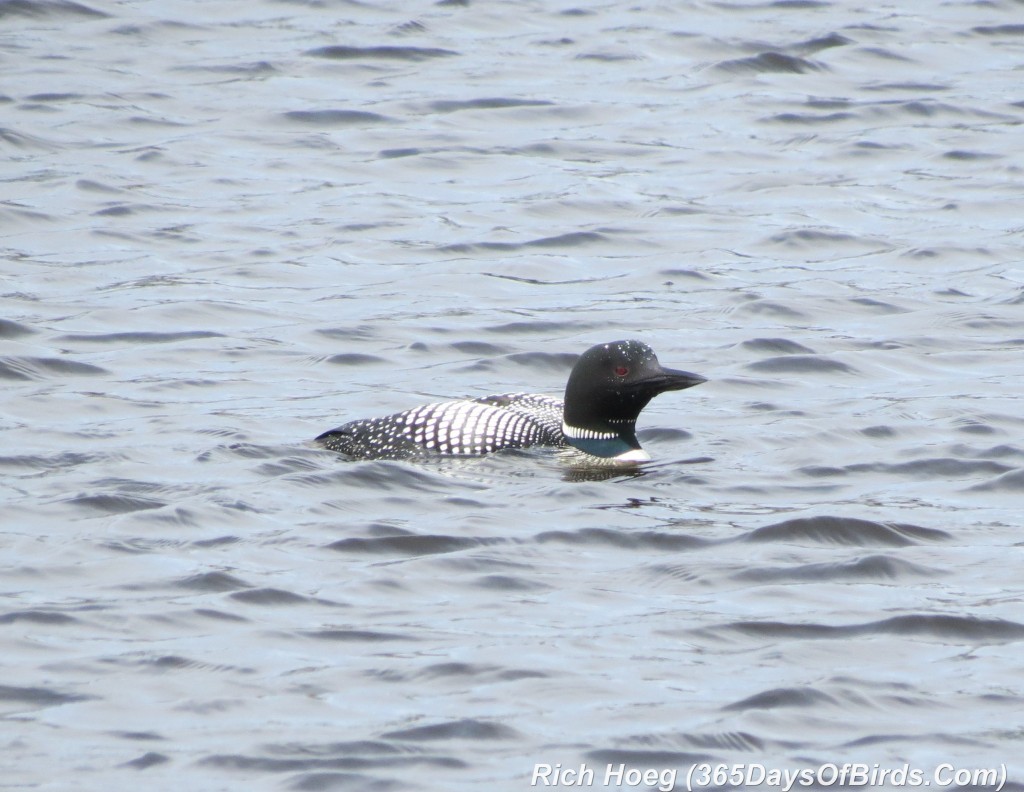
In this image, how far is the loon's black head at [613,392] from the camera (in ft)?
24.6

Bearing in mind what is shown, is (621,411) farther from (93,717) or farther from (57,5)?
(57,5)

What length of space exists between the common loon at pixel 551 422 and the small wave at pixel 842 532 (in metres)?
1.03

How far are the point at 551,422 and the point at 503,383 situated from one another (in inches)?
47.1

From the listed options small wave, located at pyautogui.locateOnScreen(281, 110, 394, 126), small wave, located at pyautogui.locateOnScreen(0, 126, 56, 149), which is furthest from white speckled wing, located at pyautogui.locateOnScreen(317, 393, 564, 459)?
small wave, located at pyautogui.locateOnScreen(281, 110, 394, 126)

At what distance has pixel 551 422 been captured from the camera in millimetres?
7688

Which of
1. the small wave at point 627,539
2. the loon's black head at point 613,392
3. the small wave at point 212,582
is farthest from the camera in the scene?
the loon's black head at point 613,392

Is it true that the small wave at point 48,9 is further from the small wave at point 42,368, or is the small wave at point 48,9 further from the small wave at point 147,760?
the small wave at point 147,760

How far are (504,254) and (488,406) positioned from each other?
3.55 m

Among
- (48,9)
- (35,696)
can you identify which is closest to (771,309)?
(35,696)

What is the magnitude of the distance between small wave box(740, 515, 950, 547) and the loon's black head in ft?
3.77

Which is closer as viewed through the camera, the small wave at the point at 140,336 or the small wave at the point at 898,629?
the small wave at the point at 898,629

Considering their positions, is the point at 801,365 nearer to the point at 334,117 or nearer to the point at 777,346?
the point at 777,346

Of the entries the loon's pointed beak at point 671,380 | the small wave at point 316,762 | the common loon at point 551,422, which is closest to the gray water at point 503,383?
the small wave at point 316,762

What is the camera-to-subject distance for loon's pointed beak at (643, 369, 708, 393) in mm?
7371
